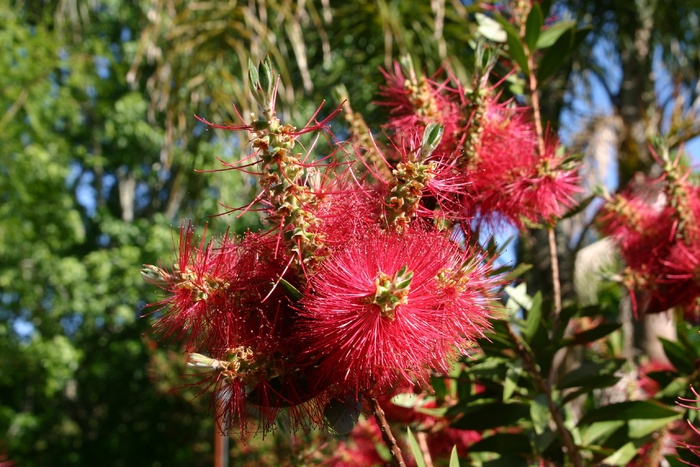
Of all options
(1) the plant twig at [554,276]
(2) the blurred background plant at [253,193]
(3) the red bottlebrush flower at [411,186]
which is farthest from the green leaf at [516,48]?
(3) the red bottlebrush flower at [411,186]

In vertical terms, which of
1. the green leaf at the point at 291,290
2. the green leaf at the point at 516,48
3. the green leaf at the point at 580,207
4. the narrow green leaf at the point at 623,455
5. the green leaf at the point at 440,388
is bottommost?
the narrow green leaf at the point at 623,455

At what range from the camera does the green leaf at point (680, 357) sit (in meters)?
1.02

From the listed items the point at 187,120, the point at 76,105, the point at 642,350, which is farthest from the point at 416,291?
the point at 76,105

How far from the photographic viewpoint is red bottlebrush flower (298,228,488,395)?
21.3 inches

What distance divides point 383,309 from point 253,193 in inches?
19.1

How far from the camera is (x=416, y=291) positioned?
55cm

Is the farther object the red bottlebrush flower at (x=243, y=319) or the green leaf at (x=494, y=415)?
the green leaf at (x=494, y=415)

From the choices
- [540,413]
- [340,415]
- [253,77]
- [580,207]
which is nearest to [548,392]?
[540,413]

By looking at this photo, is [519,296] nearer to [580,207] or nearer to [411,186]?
[580,207]

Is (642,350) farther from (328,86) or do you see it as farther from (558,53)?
(558,53)

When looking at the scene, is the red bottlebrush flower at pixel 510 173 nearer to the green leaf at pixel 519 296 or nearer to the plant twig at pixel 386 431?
the green leaf at pixel 519 296

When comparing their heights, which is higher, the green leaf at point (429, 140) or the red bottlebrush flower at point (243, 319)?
the green leaf at point (429, 140)

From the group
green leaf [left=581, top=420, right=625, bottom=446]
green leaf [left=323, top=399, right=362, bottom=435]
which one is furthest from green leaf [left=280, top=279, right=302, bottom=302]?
green leaf [left=581, top=420, right=625, bottom=446]

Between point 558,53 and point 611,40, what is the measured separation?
3872 mm
